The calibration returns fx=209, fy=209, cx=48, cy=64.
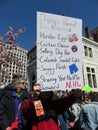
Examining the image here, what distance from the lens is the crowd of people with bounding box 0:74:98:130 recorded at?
236 centimetres

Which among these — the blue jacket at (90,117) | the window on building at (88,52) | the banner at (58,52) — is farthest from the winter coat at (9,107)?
the window on building at (88,52)

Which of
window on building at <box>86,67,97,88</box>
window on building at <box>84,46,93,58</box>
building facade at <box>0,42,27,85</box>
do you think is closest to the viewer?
building facade at <box>0,42,27,85</box>

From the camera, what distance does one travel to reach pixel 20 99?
10.7 feet

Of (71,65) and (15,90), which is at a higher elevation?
(71,65)

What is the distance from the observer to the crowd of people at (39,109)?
236cm

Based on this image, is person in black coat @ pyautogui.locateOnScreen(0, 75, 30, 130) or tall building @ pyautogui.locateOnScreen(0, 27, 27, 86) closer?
person in black coat @ pyautogui.locateOnScreen(0, 75, 30, 130)

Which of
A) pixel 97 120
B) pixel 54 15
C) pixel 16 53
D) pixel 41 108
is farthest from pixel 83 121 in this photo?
pixel 16 53

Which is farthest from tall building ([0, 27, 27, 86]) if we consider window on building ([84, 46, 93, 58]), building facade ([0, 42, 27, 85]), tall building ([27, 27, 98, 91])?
window on building ([84, 46, 93, 58])

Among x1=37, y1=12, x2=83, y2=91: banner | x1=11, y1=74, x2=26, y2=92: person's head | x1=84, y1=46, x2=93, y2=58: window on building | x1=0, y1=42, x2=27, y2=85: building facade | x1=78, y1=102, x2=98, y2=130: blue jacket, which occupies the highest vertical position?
x1=84, y1=46, x2=93, y2=58: window on building

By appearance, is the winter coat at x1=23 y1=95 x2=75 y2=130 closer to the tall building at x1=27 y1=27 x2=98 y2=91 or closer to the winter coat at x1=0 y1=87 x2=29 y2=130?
the winter coat at x1=0 y1=87 x2=29 y2=130

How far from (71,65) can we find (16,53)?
427 inches

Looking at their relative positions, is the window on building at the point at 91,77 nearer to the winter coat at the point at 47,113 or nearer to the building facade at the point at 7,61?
the building facade at the point at 7,61

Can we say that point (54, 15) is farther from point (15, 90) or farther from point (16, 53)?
point (16, 53)

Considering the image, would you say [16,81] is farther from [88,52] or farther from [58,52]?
[88,52]
